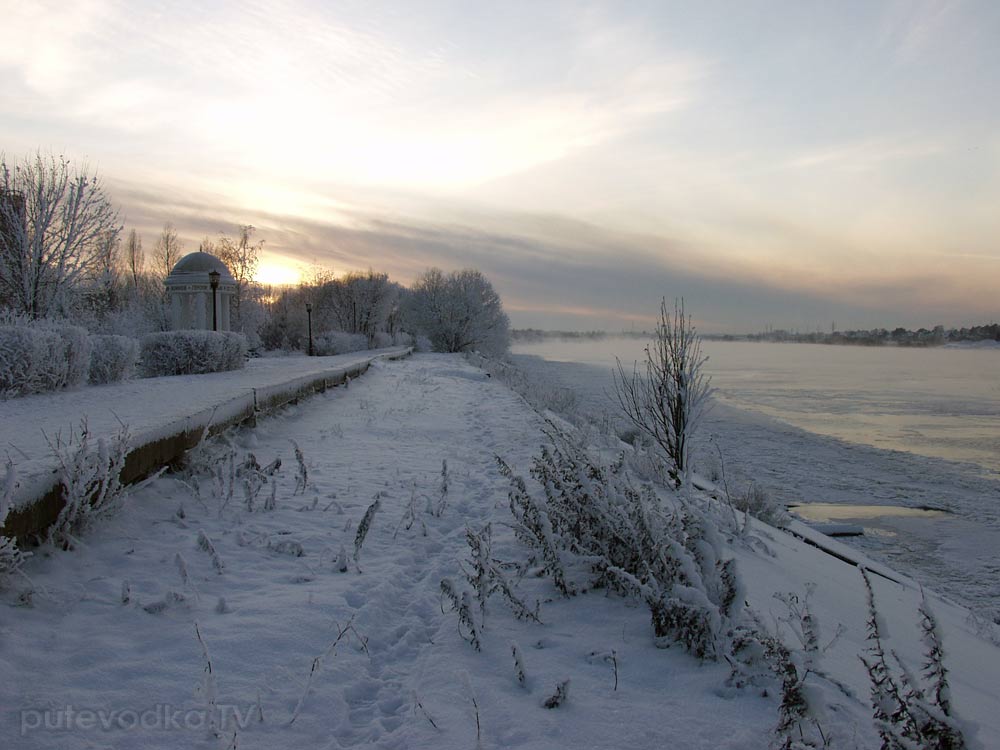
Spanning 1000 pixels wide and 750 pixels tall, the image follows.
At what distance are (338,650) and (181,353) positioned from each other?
13.4m

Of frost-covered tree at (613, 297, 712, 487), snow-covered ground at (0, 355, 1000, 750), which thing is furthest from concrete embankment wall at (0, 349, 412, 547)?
frost-covered tree at (613, 297, 712, 487)

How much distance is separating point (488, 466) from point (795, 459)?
906 centimetres

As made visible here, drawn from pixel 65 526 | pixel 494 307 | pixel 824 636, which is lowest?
pixel 824 636

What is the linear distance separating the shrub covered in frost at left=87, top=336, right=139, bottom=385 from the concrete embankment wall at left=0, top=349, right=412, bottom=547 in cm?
322

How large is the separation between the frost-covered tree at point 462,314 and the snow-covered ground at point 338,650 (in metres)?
49.9

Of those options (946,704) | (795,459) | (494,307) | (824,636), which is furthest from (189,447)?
(494,307)

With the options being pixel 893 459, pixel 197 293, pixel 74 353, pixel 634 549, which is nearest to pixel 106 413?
pixel 74 353

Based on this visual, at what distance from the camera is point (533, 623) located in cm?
307

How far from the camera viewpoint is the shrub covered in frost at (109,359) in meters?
10.3

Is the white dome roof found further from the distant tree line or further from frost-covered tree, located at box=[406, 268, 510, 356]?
frost-covered tree, located at box=[406, 268, 510, 356]

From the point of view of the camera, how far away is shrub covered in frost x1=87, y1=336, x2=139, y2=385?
33.8 ft

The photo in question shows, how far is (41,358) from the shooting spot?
8.73 metres

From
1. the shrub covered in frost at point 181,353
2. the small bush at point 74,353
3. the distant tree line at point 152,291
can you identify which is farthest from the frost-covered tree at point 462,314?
the small bush at point 74,353

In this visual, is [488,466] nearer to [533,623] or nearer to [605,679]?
[533,623]
